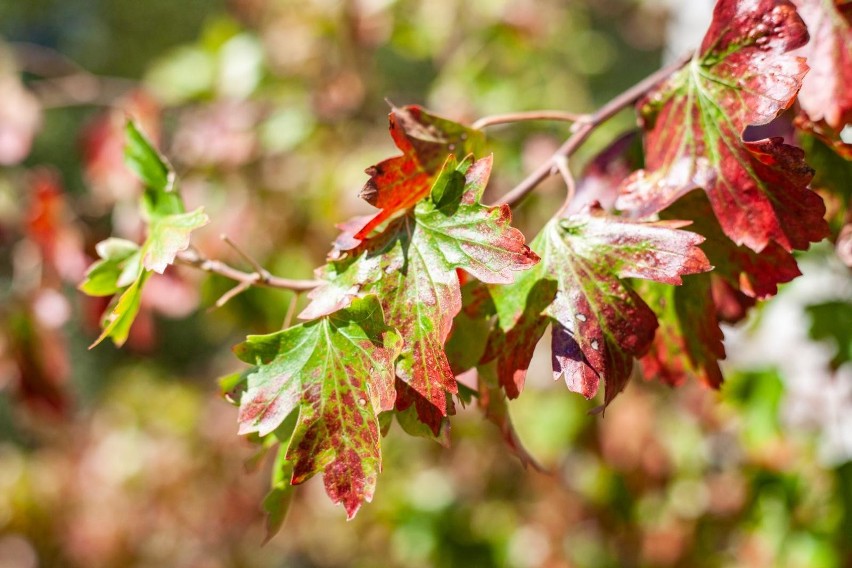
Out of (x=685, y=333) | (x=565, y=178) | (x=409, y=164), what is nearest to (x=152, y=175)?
(x=409, y=164)

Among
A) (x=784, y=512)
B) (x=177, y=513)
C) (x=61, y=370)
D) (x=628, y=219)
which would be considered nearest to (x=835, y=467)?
(x=784, y=512)

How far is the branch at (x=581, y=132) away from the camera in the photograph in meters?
0.65

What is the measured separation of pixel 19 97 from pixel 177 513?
2095 millimetres

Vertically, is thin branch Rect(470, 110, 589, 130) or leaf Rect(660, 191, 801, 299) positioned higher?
thin branch Rect(470, 110, 589, 130)

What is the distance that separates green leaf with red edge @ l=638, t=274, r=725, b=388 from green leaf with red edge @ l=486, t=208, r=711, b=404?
0.11m

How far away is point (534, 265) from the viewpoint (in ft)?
1.73

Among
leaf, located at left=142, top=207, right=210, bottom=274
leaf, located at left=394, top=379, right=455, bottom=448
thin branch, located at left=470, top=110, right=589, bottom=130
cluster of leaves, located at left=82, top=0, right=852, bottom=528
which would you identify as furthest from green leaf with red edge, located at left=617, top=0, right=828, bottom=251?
leaf, located at left=142, top=207, right=210, bottom=274

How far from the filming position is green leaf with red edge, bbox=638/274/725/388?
0.64 m

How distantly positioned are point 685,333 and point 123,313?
0.48 metres

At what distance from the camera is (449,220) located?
1.82 ft

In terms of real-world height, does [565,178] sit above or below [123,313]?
above

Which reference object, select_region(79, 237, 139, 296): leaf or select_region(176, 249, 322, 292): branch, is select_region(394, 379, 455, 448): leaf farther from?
select_region(79, 237, 139, 296): leaf

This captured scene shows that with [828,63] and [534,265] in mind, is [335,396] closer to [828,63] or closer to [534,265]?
[534,265]

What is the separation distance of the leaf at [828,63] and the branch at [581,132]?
0.10m
